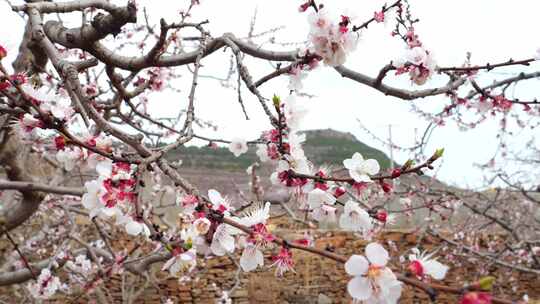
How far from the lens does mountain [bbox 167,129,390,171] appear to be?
9.50 metres

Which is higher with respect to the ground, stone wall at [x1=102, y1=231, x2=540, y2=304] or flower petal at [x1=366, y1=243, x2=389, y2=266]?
flower petal at [x1=366, y1=243, x2=389, y2=266]

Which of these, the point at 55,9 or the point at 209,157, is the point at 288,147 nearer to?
the point at 55,9

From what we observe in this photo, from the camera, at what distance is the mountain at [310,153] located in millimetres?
9500

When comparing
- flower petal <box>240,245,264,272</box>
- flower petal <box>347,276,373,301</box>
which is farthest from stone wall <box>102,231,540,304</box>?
flower petal <box>347,276,373,301</box>

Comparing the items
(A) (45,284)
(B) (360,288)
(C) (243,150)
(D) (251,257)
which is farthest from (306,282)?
(B) (360,288)

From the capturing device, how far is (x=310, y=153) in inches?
339

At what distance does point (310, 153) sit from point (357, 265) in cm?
787

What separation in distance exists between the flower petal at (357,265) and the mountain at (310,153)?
6.84m

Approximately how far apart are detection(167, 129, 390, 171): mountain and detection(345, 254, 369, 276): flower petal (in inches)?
269

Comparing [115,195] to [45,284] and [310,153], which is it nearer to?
[45,284]

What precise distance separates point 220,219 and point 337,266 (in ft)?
21.1

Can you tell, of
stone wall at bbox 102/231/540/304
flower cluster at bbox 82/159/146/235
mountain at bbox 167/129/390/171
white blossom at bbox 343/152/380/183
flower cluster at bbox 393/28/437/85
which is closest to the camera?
flower cluster at bbox 82/159/146/235

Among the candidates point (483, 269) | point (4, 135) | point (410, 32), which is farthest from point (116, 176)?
point (483, 269)

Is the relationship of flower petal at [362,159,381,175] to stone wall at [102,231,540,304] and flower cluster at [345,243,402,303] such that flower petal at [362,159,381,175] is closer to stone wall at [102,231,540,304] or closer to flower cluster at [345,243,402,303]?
flower cluster at [345,243,402,303]
